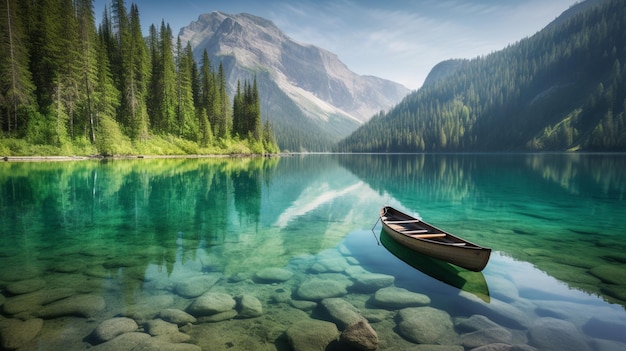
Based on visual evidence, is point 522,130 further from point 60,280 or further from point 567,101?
point 60,280

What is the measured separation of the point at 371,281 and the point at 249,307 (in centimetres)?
441

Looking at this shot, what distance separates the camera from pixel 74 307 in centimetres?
810

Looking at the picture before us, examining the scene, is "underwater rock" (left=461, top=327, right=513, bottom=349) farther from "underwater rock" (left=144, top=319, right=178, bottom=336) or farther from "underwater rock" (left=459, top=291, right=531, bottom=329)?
"underwater rock" (left=144, top=319, right=178, bottom=336)

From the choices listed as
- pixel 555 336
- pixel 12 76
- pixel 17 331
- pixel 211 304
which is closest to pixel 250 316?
pixel 211 304

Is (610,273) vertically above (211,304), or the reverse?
(211,304)

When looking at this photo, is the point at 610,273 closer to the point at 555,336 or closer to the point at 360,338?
the point at 555,336

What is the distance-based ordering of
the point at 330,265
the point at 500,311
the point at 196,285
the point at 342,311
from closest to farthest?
the point at 342,311 < the point at 500,311 < the point at 196,285 < the point at 330,265

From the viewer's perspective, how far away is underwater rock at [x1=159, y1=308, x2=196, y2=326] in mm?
7723

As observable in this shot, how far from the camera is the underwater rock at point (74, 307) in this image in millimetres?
7809

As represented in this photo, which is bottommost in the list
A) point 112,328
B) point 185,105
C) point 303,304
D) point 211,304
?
point 303,304

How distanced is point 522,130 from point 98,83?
693 feet

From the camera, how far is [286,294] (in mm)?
9633

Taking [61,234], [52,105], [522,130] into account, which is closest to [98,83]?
[52,105]

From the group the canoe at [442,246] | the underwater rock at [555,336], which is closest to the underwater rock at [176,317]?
the underwater rock at [555,336]
